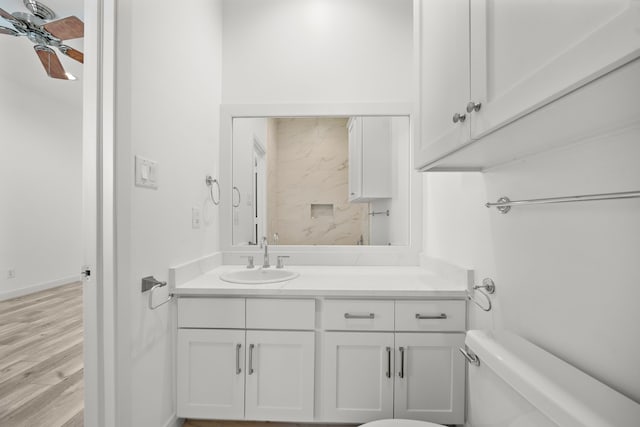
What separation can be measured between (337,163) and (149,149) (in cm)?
117

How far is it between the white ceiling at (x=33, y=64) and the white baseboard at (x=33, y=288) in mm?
2503

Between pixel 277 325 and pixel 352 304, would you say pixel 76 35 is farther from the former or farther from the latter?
pixel 352 304

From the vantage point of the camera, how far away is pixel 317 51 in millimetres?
2158

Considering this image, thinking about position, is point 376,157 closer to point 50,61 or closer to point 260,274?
point 260,274

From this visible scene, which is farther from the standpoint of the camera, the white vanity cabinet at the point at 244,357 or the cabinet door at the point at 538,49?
the white vanity cabinet at the point at 244,357

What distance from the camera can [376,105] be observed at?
83.0 inches

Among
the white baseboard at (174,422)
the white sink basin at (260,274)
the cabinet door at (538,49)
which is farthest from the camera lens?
the white sink basin at (260,274)

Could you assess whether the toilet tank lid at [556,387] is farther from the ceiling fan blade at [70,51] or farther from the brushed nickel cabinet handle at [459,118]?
the ceiling fan blade at [70,51]

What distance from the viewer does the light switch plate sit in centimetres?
125

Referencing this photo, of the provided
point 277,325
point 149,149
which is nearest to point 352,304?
point 277,325

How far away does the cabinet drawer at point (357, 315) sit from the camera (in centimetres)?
150

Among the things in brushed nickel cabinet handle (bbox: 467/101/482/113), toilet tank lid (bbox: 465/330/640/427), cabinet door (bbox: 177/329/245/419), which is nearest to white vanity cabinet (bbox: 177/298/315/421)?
cabinet door (bbox: 177/329/245/419)

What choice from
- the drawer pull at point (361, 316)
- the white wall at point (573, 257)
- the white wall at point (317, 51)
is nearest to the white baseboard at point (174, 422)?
the drawer pull at point (361, 316)

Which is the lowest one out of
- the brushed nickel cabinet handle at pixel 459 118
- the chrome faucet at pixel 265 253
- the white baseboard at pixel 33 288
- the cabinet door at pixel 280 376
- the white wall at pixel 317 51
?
the white baseboard at pixel 33 288
